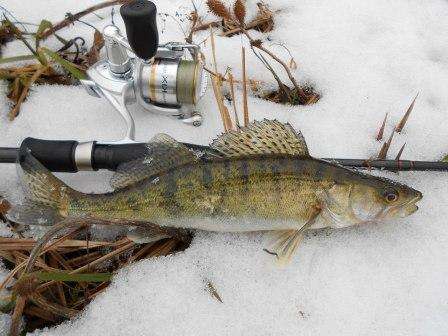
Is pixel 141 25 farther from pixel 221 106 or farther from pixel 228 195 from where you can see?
pixel 228 195

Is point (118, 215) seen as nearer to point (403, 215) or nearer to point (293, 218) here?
point (293, 218)

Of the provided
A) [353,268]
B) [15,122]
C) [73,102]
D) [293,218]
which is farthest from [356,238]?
[15,122]

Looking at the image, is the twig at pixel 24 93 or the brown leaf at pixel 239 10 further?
the brown leaf at pixel 239 10

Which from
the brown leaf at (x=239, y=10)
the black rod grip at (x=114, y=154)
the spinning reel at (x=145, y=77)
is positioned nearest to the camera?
the black rod grip at (x=114, y=154)

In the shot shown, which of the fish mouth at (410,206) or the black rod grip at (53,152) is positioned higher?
the fish mouth at (410,206)

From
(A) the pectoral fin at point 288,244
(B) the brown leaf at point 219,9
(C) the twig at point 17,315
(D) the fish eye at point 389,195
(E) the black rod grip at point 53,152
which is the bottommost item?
(C) the twig at point 17,315

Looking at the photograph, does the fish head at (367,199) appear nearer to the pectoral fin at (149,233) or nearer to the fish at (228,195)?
the fish at (228,195)

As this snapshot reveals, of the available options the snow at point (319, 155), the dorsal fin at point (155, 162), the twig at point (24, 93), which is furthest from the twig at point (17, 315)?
the twig at point (24, 93)
